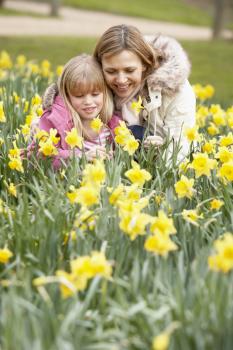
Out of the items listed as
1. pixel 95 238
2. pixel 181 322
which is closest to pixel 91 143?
pixel 95 238

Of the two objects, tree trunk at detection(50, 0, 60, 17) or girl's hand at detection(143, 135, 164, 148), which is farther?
tree trunk at detection(50, 0, 60, 17)

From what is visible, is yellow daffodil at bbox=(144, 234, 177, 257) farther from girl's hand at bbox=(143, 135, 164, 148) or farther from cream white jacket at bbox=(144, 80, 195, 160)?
cream white jacket at bbox=(144, 80, 195, 160)

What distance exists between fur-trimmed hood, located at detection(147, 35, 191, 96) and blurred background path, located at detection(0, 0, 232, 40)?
8498 mm

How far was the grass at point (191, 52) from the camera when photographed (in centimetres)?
957

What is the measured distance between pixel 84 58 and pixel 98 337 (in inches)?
82.2

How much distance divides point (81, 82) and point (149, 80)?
0.43m

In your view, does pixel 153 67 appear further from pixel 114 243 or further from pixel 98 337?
pixel 98 337

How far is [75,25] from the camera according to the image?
1585 cm

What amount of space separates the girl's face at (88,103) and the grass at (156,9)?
1586 centimetres

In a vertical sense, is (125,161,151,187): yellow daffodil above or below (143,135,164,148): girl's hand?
above

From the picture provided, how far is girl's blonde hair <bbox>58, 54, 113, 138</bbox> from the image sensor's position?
363 cm

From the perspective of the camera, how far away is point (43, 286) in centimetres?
226

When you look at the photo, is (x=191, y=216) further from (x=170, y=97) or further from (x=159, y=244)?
(x=170, y=97)

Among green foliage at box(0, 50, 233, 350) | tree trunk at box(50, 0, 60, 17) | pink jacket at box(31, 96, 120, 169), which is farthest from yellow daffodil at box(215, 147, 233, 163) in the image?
tree trunk at box(50, 0, 60, 17)
